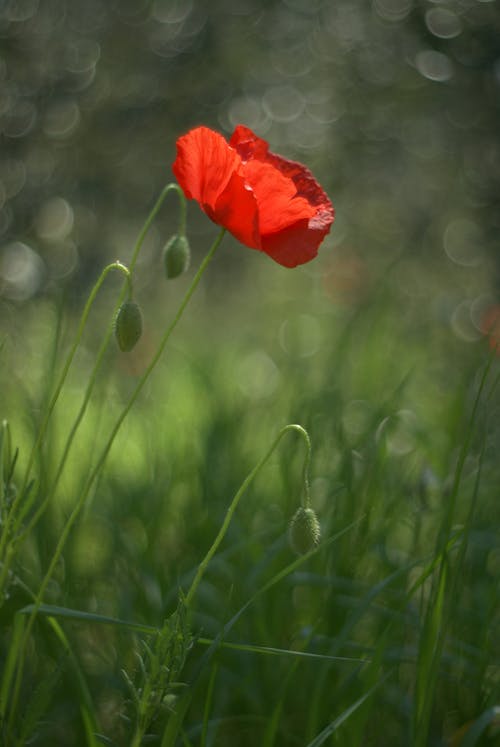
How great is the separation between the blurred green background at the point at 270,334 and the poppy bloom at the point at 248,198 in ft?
0.86

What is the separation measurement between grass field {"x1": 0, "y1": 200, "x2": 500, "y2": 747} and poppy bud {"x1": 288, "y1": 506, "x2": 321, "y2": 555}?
2 centimetres

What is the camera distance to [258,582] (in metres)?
1.70

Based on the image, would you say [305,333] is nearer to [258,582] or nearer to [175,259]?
[258,582]

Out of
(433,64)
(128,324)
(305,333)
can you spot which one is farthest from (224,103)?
(128,324)

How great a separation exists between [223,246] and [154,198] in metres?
0.82

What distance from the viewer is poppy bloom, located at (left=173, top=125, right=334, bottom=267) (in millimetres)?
1218

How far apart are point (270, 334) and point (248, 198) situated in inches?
145

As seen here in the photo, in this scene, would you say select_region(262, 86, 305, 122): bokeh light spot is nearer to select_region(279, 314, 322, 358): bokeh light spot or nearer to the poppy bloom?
select_region(279, 314, 322, 358): bokeh light spot

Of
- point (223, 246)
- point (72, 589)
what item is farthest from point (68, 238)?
point (72, 589)

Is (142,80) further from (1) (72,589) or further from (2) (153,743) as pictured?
(2) (153,743)

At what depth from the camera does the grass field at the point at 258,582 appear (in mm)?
1163

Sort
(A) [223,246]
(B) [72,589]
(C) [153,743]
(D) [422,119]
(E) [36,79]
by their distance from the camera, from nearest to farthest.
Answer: (C) [153,743] → (B) [72,589] → (E) [36,79] → (D) [422,119] → (A) [223,246]

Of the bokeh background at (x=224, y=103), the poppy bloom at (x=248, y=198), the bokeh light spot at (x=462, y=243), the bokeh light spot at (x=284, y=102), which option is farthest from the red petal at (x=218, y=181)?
the bokeh light spot at (x=462, y=243)

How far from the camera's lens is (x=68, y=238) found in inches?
151
